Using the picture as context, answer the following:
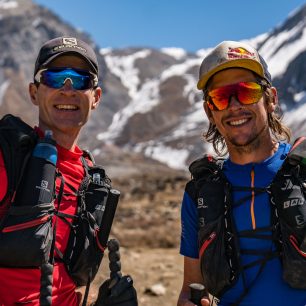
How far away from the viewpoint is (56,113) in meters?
3.83

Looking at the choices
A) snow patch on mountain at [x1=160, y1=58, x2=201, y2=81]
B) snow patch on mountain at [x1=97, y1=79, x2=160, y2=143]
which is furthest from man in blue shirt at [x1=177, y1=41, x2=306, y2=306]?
snow patch on mountain at [x1=160, y1=58, x2=201, y2=81]

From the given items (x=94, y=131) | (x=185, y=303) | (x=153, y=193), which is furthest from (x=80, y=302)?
(x=94, y=131)

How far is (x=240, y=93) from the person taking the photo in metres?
3.68

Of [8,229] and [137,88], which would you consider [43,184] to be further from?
[137,88]

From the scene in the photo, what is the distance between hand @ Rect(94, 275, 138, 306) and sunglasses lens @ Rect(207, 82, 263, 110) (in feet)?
4.88

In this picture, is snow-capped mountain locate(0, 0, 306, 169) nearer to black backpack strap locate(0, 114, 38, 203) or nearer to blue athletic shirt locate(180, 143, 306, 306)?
blue athletic shirt locate(180, 143, 306, 306)

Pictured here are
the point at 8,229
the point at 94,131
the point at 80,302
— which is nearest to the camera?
the point at 8,229

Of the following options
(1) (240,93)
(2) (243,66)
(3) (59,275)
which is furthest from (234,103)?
(3) (59,275)

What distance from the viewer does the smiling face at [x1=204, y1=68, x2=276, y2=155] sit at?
367cm

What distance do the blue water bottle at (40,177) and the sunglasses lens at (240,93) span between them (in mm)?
1280

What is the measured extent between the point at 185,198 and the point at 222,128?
601mm

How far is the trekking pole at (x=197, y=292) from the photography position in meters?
3.24

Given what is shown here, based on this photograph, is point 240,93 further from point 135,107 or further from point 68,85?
point 135,107

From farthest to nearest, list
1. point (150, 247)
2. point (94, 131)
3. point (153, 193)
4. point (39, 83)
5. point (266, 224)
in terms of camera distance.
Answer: point (94, 131)
point (153, 193)
point (150, 247)
point (39, 83)
point (266, 224)
